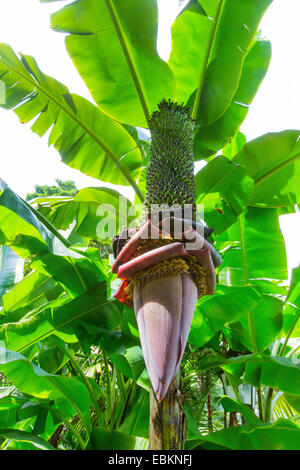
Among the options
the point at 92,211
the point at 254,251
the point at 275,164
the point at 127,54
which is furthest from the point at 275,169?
the point at 92,211

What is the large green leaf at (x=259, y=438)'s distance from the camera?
3.84 feet

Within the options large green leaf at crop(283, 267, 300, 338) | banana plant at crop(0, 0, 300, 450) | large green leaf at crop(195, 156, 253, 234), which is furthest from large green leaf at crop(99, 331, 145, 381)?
large green leaf at crop(283, 267, 300, 338)

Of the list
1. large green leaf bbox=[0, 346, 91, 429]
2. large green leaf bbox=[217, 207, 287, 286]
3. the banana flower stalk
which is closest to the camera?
the banana flower stalk

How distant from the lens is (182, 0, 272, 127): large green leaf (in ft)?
4.39

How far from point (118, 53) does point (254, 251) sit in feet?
3.74

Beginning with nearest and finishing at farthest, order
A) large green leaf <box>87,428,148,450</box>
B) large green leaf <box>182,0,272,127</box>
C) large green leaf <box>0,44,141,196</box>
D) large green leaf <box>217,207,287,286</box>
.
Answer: large green leaf <box>87,428,148,450</box> < large green leaf <box>182,0,272,127</box> < large green leaf <box>0,44,141,196</box> < large green leaf <box>217,207,287,286</box>

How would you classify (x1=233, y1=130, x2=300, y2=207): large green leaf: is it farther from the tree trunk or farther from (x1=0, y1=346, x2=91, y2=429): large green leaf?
(x1=0, y1=346, x2=91, y2=429): large green leaf

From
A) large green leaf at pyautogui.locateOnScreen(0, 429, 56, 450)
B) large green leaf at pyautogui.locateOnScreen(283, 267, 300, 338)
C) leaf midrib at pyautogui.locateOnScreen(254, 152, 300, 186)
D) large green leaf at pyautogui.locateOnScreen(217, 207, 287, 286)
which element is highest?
leaf midrib at pyautogui.locateOnScreen(254, 152, 300, 186)

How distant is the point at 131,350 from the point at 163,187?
31.6 inches

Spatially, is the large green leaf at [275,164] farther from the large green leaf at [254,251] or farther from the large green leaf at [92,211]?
the large green leaf at [92,211]

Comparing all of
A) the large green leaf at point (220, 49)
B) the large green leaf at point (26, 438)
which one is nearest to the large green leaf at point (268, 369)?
the large green leaf at point (26, 438)

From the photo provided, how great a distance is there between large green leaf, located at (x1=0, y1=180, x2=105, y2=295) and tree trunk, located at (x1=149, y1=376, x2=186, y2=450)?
1.90ft

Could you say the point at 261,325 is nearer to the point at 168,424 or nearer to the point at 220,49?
the point at 168,424

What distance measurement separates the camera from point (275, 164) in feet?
5.04
